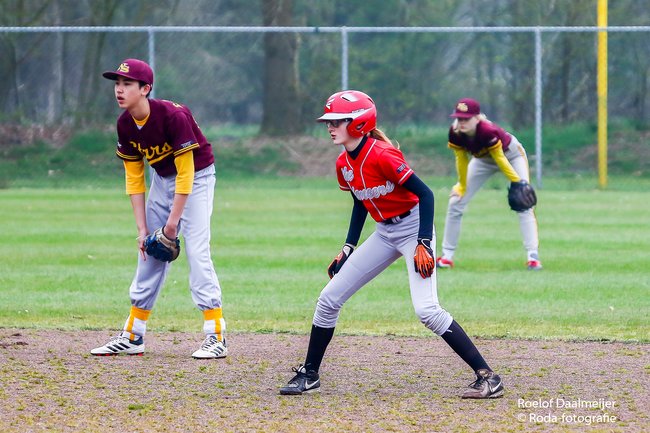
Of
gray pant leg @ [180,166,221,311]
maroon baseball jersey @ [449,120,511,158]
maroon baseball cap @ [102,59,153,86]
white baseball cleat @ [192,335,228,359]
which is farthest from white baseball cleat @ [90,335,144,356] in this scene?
maroon baseball jersey @ [449,120,511,158]

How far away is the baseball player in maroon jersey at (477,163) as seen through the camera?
10.9 metres

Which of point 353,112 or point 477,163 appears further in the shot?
point 477,163

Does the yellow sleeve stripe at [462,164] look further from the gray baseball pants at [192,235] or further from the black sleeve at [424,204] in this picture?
the black sleeve at [424,204]

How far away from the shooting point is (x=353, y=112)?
228 inches

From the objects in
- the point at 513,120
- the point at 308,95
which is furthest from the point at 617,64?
the point at 308,95

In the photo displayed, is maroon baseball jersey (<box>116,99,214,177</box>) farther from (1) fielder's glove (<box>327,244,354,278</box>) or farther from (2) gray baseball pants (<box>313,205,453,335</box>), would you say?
(2) gray baseball pants (<box>313,205,453,335</box>)

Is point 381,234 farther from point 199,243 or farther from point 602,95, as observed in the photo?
point 602,95

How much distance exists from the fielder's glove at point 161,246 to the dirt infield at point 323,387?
0.68 meters

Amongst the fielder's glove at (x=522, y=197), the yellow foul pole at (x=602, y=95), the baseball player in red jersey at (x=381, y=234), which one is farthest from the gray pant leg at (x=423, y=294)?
the yellow foul pole at (x=602, y=95)

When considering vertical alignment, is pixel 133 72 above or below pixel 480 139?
above

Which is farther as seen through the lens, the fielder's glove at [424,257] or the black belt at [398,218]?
the black belt at [398,218]

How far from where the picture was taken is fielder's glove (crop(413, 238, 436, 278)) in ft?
18.8

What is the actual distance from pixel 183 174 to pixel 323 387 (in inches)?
63.5

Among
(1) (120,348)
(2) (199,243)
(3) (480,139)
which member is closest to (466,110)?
(3) (480,139)
